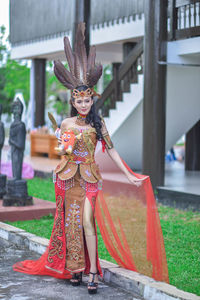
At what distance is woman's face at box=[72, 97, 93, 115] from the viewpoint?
5.70 metres

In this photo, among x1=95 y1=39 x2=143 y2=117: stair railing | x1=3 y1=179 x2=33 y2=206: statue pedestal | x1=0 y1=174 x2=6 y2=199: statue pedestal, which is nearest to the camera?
x1=3 y1=179 x2=33 y2=206: statue pedestal

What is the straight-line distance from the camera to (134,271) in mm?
5836

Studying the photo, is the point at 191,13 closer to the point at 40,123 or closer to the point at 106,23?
the point at 106,23

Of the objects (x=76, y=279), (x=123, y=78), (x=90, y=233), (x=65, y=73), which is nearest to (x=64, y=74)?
(x=65, y=73)

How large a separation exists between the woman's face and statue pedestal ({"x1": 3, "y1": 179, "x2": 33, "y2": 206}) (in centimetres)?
388

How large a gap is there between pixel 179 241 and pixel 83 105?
300cm

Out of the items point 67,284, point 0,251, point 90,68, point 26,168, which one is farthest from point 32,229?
point 26,168

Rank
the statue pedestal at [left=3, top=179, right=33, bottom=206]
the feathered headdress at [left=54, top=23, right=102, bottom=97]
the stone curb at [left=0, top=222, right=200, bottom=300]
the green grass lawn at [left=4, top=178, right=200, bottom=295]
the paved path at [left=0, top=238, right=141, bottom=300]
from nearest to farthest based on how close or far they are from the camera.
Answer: the stone curb at [left=0, top=222, right=200, bottom=300] < the paved path at [left=0, top=238, right=141, bottom=300] < the feathered headdress at [left=54, top=23, right=102, bottom=97] < the green grass lawn at [left=4, top=178, right=200, bottom=295] < the statue pedestal at [left=3, top=179, right=33, bottom=206]

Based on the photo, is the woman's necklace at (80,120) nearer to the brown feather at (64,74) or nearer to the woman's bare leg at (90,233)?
the brown feather at (64,74)

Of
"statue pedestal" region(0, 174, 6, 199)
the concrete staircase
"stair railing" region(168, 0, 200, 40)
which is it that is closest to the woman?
"statue pedestal" region(0, 174, 6, 199)

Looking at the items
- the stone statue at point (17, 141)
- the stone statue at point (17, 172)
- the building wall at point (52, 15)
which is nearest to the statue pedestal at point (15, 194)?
the stone statue at point (17, 172)

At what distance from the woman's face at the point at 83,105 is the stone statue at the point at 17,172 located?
3.88 m

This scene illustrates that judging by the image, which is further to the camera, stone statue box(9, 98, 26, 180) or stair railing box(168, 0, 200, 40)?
stair railing box(168, 0, 200, 40)

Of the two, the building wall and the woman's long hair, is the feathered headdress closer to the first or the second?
the woman's long hair
